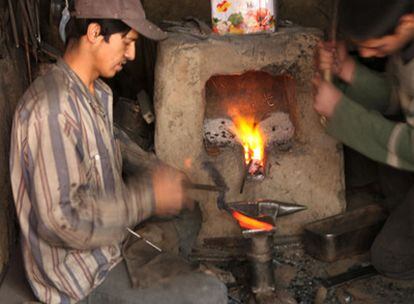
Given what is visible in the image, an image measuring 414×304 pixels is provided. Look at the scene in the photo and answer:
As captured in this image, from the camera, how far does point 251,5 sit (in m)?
3.75

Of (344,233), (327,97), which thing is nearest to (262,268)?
(344,233)

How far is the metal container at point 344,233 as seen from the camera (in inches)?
150

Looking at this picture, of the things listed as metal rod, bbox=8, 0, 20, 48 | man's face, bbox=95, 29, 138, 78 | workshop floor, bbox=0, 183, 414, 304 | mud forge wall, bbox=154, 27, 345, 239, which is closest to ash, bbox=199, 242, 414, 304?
workshop floor, bbox=0, 183, 414, 304

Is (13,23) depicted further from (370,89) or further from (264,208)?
(370,89)

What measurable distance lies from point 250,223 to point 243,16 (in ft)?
4.20

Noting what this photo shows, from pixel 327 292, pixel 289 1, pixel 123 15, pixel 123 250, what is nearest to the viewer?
pixel 123 15

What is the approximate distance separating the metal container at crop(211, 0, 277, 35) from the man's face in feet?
3.64

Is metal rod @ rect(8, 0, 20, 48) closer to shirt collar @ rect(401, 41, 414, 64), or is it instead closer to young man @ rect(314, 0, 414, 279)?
young man @ rect(314, 0, 414, 279)

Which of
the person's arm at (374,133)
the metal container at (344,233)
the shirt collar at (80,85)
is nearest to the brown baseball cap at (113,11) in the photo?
the shirt collar at (80,85)

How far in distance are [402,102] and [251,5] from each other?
3.44 feet

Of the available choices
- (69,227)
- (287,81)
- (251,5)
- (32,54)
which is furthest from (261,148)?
(69,227)

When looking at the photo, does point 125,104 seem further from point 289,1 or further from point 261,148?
point 289,1

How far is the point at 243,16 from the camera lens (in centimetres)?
378

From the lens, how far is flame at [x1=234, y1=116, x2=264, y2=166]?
155 inches
